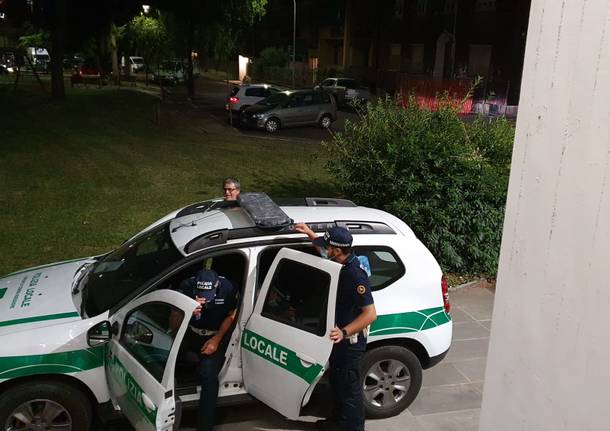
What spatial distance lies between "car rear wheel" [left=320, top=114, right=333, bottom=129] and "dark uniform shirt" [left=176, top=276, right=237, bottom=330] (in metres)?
18.9

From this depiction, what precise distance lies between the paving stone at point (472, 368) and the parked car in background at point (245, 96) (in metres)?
18.4

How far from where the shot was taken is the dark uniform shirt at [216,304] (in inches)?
160

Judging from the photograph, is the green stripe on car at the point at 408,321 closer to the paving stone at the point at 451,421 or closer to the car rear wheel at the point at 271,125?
the paving stone at the point at 451,421

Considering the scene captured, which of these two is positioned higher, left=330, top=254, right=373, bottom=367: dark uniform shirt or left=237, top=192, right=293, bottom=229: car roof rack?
left=237, top=192, right=293, bottom=229: car roof rack

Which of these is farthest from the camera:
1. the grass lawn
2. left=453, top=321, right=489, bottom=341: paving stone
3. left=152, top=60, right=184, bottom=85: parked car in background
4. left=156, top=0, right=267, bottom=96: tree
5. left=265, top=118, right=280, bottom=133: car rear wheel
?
left=152, top=60, right=184, bottom=85: parked car in background

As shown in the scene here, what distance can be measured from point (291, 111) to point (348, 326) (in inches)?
720

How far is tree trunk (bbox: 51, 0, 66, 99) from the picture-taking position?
81.6 ft

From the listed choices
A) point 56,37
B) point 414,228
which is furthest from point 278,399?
point 56,37

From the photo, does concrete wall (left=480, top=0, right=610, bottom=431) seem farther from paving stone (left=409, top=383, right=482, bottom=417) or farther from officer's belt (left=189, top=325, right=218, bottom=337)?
Result: paving stone (left=409, top=383, right=482, bottom=417)

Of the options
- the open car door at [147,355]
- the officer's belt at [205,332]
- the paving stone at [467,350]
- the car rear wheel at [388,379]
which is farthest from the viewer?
the paving stone at [467,350]

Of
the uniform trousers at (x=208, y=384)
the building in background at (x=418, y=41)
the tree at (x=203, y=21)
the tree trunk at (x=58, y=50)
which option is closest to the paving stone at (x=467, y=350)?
the uniform trousers at (x=208, y=384)

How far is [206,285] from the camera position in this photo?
3.88 metres

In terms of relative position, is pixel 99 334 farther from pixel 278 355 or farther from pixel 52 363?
pixel 278 355

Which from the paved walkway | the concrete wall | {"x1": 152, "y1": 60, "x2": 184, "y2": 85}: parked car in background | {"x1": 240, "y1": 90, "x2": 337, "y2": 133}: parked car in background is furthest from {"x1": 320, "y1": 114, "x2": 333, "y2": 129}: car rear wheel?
{"x1": 152, "y1": 60, "x2": 184, "y2": 85}: parked car in background
